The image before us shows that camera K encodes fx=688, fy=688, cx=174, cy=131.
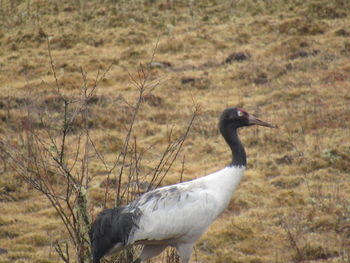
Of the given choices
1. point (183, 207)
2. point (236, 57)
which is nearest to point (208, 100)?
point (236, 57)

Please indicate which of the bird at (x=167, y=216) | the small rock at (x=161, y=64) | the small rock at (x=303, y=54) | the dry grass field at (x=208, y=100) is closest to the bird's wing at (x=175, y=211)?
the bird at (x=167, y=216)

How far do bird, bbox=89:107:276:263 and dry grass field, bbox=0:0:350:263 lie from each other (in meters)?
1.24

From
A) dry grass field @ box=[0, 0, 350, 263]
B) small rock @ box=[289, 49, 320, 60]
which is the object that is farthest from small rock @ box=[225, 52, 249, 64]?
small rock @ box=[289, 49, 320, 60]

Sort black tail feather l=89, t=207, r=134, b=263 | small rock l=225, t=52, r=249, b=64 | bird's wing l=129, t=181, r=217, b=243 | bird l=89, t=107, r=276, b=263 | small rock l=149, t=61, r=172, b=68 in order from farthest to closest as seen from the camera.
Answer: small rock l=149, t=61, r=172, b=68 < small rock l=225, t=52, r=249, b=64 < bird's wing l=129, t=181, r=217, b=243 < bird l=89, t=107, r=276, b=263 < black tail feather l=89, t=207, r=134, b=263

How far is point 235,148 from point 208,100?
8.32 metres

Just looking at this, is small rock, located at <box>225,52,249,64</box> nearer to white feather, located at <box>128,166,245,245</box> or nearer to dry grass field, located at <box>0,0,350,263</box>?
dry grass field, located at <box>0,0,350,263</box>

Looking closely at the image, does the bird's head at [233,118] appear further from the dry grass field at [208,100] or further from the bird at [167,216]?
the dry grass field at [208,100]

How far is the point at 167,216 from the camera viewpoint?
618 centimetres

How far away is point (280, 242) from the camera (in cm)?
827

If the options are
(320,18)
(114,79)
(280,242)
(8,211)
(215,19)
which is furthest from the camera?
(215,19)

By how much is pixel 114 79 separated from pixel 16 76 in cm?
274

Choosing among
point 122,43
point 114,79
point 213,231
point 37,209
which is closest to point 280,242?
point 213,231

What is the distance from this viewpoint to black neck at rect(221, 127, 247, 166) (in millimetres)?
6551

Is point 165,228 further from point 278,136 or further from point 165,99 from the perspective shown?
point 165,99
